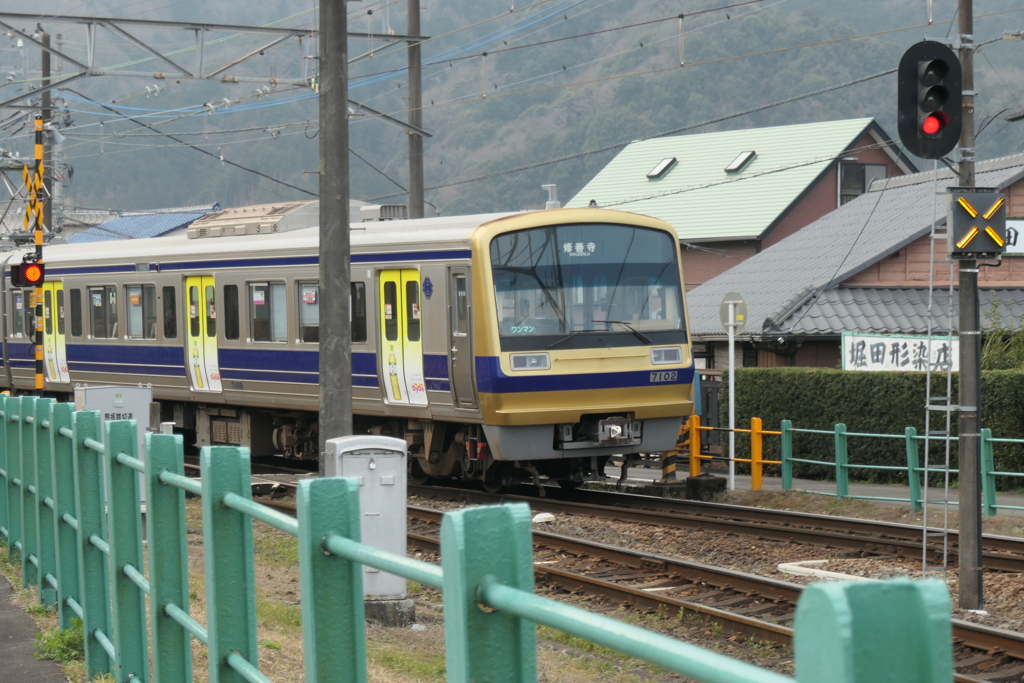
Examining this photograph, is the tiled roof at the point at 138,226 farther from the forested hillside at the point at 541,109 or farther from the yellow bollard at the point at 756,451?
the forested hillside at the point at 541,109

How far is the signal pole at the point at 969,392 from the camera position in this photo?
1035cm

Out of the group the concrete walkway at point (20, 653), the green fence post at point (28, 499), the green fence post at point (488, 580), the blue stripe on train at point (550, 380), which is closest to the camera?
the green fence post at point (488, 580)

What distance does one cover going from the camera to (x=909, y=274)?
28.5 meters

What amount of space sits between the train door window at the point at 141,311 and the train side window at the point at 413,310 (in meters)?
5.93

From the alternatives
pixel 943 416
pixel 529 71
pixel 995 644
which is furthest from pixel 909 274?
pixel 529 71

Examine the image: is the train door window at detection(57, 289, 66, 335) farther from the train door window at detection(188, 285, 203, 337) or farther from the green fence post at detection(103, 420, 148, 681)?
the green fence post at detection(103, 420, 148, 681)

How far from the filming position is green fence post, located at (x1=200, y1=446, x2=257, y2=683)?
428cm

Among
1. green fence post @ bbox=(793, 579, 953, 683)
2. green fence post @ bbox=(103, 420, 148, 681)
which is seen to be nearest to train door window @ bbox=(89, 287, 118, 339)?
green fence post @ bbox=(103, 420, 148, 681)

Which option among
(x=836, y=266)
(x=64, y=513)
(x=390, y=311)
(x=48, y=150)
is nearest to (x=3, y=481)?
(x=64, y=513)

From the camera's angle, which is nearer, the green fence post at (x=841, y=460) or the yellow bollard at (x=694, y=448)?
the green fence post at (x=841, y=460)

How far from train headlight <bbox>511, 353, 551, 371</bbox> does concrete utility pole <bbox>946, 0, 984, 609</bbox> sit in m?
5.56

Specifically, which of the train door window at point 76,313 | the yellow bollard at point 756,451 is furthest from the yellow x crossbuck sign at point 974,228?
the train door window at point 76,313

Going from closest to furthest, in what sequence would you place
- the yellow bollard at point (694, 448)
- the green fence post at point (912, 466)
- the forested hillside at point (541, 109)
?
the green fence post at point (912, 466), the yellow bollard at point (694, 448), the forested hillside at point (541, 109)

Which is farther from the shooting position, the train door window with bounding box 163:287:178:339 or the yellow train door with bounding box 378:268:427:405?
the train door window with bounding box 163:287:178:339
